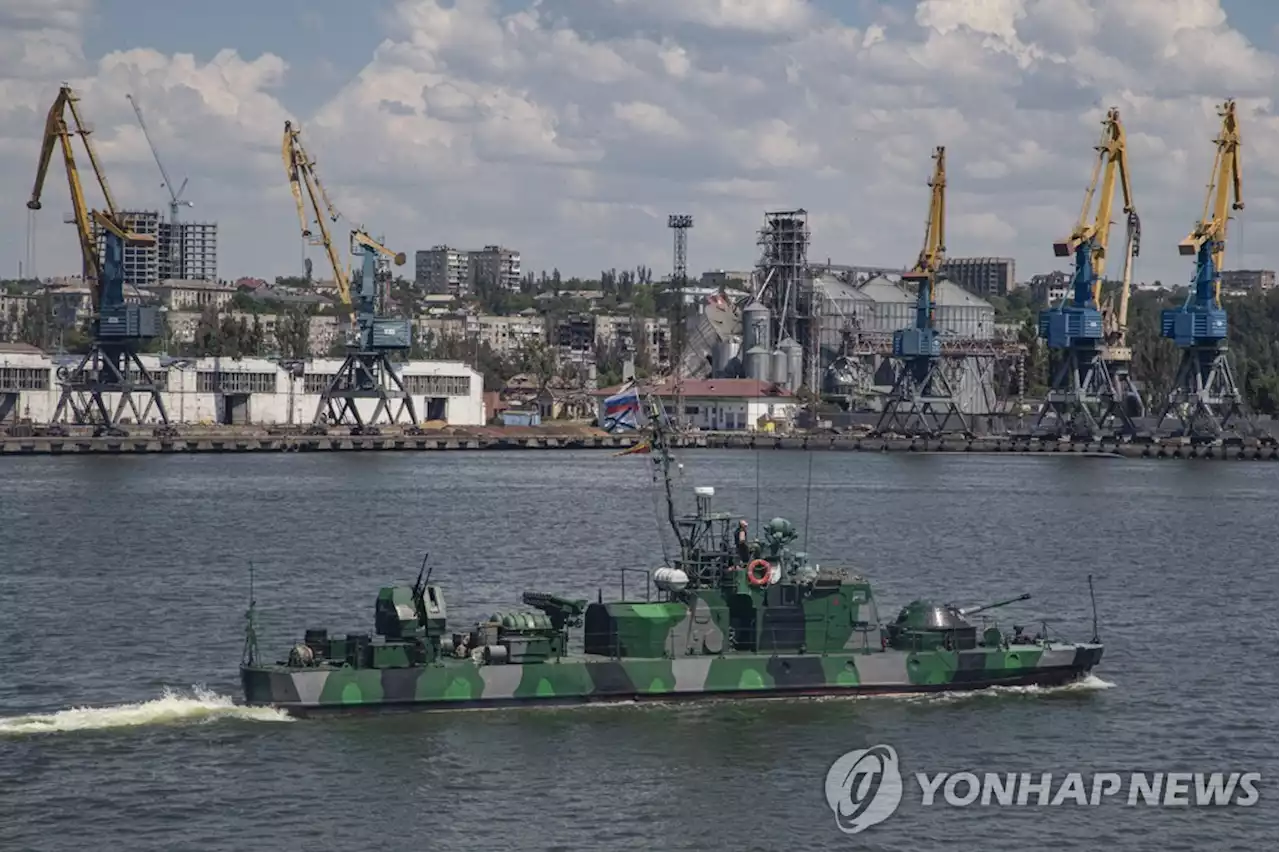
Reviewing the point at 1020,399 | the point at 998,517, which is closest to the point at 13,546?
the point at 998,517

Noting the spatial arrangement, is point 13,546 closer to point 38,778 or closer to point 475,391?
point 38,778

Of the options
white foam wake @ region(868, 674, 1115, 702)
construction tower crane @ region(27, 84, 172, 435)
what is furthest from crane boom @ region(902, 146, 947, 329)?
white foam wake @ region(868, 674, 1115, 702)

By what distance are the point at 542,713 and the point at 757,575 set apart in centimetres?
448

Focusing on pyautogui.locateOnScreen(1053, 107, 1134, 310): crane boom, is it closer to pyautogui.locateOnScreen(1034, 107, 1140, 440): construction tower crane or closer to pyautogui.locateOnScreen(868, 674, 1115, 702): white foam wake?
pyautogui.locateOnScreen(1034, 107, 1140, 440): construction tower crane

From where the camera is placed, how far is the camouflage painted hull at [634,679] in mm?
33719

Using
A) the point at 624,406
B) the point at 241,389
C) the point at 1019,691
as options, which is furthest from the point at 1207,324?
the point at 1019,691

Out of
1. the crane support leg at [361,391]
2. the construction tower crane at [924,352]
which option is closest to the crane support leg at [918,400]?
the construction tower crane at [924,352]

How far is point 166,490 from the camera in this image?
3676 inches

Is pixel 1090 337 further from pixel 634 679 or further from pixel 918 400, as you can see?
pixel 634 679

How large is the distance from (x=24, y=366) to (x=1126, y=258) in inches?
3458

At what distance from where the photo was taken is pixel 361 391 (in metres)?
146

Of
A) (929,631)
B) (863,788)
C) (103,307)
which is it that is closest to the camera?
(863,788)

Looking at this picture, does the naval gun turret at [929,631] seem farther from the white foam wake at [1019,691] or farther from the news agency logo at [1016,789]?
the news agency logo at [1016,789]

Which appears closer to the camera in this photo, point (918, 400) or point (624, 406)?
point (624, 406)
